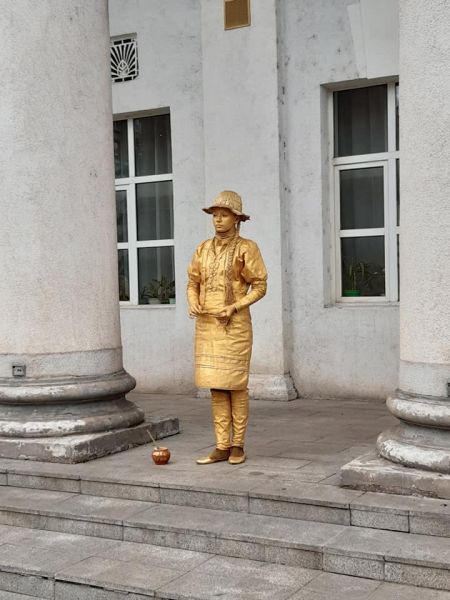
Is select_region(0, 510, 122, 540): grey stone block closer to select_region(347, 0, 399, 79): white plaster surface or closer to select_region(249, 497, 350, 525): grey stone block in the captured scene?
select_region(249, 497, 350, 525): grey stone block

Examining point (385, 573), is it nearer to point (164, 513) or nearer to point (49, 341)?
point (164, 513)

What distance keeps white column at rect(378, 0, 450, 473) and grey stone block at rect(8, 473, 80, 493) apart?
2.23 meters

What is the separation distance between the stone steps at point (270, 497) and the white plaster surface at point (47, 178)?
4.05 ft

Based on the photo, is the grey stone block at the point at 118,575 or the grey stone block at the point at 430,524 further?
the grey stone block at the point at 430,524

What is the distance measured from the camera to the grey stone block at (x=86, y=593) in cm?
479

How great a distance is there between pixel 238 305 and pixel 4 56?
2.81 meters

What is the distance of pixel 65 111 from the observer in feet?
24.0

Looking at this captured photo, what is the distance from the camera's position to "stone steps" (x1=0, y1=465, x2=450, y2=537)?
5145mm

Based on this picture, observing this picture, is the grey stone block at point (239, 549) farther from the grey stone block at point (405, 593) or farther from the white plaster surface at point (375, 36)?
the white plaster surface at point (375, 36)

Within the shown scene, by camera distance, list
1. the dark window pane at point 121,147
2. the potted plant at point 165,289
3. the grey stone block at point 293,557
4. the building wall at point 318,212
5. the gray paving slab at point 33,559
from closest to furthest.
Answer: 1. the grey stone block at point 293,557
2. the gray paving slab at point 33,559
3. the building wall at point 318,212
4. the potted plant at point 165,289
5. the dark window pane at point 121,147

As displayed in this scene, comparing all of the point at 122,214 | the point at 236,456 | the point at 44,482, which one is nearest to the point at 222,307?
the point at 236,456

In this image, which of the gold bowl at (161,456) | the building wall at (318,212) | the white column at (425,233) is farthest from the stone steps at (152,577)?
the building wall at (318,212)

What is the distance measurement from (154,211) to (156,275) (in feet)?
2.68

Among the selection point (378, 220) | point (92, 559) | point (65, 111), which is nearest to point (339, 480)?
point (92, 559)
